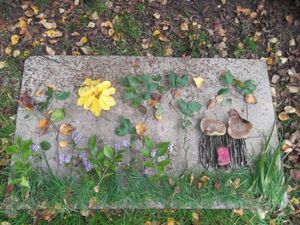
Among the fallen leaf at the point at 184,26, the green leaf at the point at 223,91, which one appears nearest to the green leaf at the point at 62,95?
the green leaf at the point at 223,91

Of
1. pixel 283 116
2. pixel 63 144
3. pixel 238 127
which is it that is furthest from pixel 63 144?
pixel 283 116

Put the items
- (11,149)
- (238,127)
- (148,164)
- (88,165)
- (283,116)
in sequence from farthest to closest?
(283,116), (238,127), (88,165), (148,164), (11,149)

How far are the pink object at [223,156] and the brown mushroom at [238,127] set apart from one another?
0.11m

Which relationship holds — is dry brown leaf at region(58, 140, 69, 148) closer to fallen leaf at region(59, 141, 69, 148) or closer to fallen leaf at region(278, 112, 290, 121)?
fallen leaf at region(59, 141, 69, 148)

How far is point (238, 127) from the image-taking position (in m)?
2.33

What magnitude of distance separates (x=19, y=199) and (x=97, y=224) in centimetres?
51

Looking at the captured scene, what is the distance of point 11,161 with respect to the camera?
2.30 m

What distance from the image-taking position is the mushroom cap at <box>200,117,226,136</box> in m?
2.31

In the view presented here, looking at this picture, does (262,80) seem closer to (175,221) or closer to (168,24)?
(168,24)

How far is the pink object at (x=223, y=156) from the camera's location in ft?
7.47

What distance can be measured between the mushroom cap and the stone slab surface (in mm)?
63

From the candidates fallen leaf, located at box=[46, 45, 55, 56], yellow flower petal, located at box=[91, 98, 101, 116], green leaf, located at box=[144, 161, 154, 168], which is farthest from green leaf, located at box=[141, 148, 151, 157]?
fallen leaf, located at box=[46, 45, 55, 56]

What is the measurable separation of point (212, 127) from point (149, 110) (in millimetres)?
432

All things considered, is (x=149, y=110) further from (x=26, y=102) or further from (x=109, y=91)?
(x=26, y=102)
